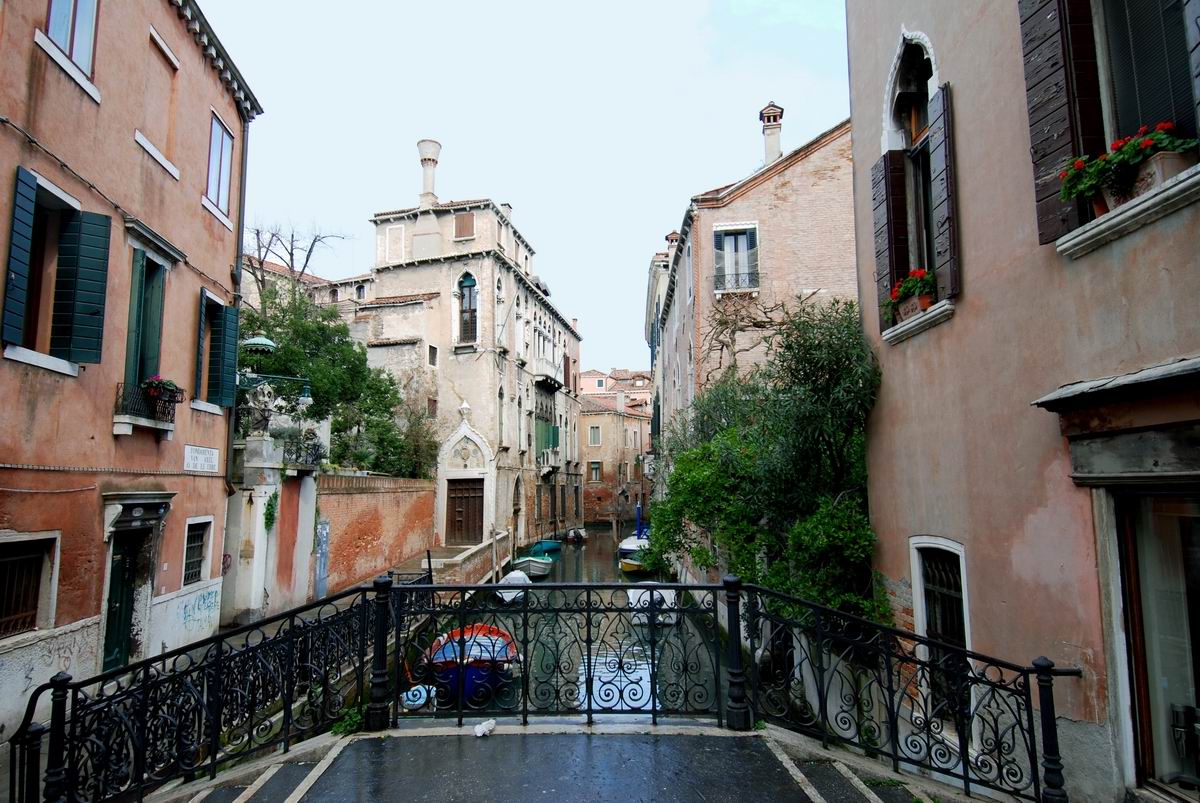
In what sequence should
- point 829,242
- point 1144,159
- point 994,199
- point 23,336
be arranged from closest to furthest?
point 1144,159
point 994,199
point 23,336
point 829,242

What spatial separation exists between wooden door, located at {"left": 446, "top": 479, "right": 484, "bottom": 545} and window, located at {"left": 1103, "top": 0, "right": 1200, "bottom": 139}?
1102 inches

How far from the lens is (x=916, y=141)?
22.3ft

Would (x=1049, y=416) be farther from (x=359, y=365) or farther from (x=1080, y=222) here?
(x=359, y=365)

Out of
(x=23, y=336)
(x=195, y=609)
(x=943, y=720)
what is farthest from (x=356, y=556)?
(x=943, y=720)

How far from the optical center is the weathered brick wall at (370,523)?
17.8 meters

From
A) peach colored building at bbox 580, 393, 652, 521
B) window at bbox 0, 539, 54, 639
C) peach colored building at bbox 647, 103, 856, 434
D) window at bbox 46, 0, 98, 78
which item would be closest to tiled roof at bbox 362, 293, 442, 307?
peach colored building at bbox 647, 103, 856, 434

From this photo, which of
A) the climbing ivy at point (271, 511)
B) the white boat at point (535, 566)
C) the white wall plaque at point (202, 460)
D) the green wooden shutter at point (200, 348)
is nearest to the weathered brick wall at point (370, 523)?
the climbing ivy at point (271, 511)

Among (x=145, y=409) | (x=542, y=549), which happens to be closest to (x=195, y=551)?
(x=145, y=409)

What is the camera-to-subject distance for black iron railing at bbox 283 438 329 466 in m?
15.2

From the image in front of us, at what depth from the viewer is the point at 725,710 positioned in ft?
19.0

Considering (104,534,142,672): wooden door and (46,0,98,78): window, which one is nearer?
(46,0,98,78): window

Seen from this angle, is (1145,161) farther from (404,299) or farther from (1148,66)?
(404,299)

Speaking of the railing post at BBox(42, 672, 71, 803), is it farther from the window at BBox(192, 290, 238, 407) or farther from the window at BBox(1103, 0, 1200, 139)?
the window at BBox(192, 290, 238, 407)

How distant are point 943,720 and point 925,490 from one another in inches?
75.7
